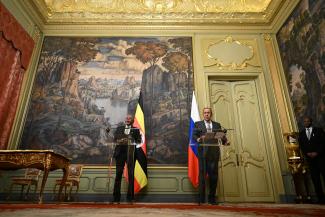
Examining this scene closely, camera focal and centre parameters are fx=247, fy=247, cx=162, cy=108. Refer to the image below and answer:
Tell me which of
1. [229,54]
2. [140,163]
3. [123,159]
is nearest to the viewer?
[123,159]

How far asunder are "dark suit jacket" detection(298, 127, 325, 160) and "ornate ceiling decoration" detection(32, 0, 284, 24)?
3616 mm

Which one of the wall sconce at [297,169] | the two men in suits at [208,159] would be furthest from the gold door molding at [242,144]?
the two men in suits at [208,159]

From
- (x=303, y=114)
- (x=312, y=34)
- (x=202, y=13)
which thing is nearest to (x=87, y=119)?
(x=202, y=13)

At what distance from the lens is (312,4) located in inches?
204

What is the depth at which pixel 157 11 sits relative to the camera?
23.4 feet

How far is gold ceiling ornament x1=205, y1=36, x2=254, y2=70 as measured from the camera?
6.55 meters

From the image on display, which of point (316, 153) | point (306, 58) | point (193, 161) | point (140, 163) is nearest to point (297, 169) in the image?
point (316, 153)

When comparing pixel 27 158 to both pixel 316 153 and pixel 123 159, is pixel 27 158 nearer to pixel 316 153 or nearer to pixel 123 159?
pixel 123 159

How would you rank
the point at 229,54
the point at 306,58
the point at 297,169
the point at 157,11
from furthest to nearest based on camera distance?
the point at 157,11 < the point at 229,54 < the point at 306,58 < the point at 297,169

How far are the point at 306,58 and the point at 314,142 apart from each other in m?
1.92

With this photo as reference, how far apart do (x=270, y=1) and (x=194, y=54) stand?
242cm

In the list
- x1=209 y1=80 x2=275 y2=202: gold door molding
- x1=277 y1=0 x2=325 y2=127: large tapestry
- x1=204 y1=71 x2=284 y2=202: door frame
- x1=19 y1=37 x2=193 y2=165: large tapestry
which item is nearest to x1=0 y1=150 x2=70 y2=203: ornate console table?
x1=19 y1=37 x2=193 y2=165: large tapestry

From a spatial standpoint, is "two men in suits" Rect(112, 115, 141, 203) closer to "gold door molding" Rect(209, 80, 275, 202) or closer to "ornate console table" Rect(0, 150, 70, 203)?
"ornate console table" Rect(0, 150, 70, 203)

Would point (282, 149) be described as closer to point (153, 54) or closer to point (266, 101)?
point (266, 101)
